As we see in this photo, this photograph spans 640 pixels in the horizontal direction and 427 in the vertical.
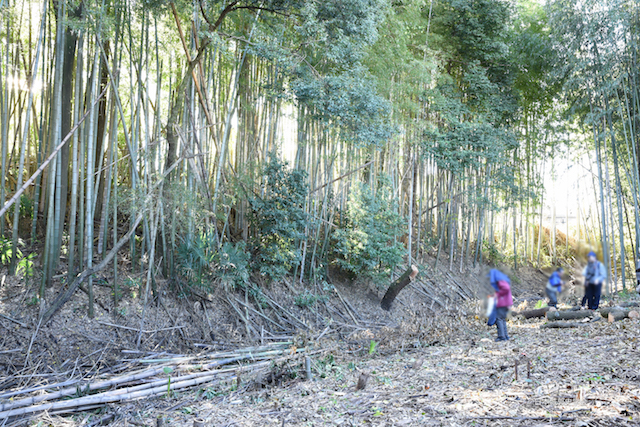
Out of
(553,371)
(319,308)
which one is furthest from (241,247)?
(553,371)

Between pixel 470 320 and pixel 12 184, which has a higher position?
pixel 12 184

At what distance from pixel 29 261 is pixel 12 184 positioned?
7.52ft

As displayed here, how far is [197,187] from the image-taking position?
5.98 metres

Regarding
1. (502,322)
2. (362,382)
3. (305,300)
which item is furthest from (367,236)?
(362,382)

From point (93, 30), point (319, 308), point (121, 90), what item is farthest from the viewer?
point (121, 90)

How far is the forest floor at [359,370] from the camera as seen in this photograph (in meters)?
2.66

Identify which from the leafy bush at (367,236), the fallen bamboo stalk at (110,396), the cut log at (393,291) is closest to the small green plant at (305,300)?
the leafy bush at (367,236)

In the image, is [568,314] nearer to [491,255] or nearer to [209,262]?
[209,262]

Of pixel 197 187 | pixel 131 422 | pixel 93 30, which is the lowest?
pixel 131 422

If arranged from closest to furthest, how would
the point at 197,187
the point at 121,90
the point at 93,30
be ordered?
the point at 93,30
the point at 197,187
the point at 121,90

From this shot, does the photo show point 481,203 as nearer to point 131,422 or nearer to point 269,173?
point 269,173

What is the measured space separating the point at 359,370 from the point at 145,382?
1781 mm

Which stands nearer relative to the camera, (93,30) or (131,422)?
(131,422)

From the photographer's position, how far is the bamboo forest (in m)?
3.42
